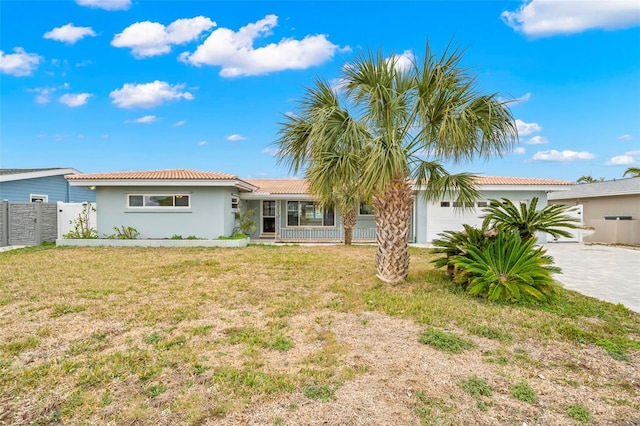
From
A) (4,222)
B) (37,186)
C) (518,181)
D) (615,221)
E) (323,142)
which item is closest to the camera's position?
(323,142)

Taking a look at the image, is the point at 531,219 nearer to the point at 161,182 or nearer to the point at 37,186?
the point at 161,182

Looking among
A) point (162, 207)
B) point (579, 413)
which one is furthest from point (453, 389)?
point (162, 207)

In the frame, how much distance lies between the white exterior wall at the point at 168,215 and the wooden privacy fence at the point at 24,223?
2.67 meters

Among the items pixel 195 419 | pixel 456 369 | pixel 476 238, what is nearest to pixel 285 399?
pixel 195 419

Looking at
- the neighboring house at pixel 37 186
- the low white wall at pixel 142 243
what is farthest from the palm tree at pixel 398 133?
the neighboring house at pixel 37 186

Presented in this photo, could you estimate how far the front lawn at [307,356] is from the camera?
2.99 m

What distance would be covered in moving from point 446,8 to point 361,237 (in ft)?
36.3

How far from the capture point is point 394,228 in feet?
25.1

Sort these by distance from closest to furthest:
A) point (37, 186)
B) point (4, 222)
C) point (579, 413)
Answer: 1. point (579, 413)
2. point (4, 222)
3. point (37, 186)

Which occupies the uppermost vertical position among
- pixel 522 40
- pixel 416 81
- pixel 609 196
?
pixel 522 40

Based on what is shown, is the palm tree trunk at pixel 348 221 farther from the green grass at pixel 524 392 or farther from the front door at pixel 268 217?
the green grass at pixel 524 392

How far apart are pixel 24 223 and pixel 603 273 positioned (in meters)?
23.1

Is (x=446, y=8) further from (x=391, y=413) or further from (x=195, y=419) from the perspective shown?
(x=195, y=419)

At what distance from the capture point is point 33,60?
15.5 m
